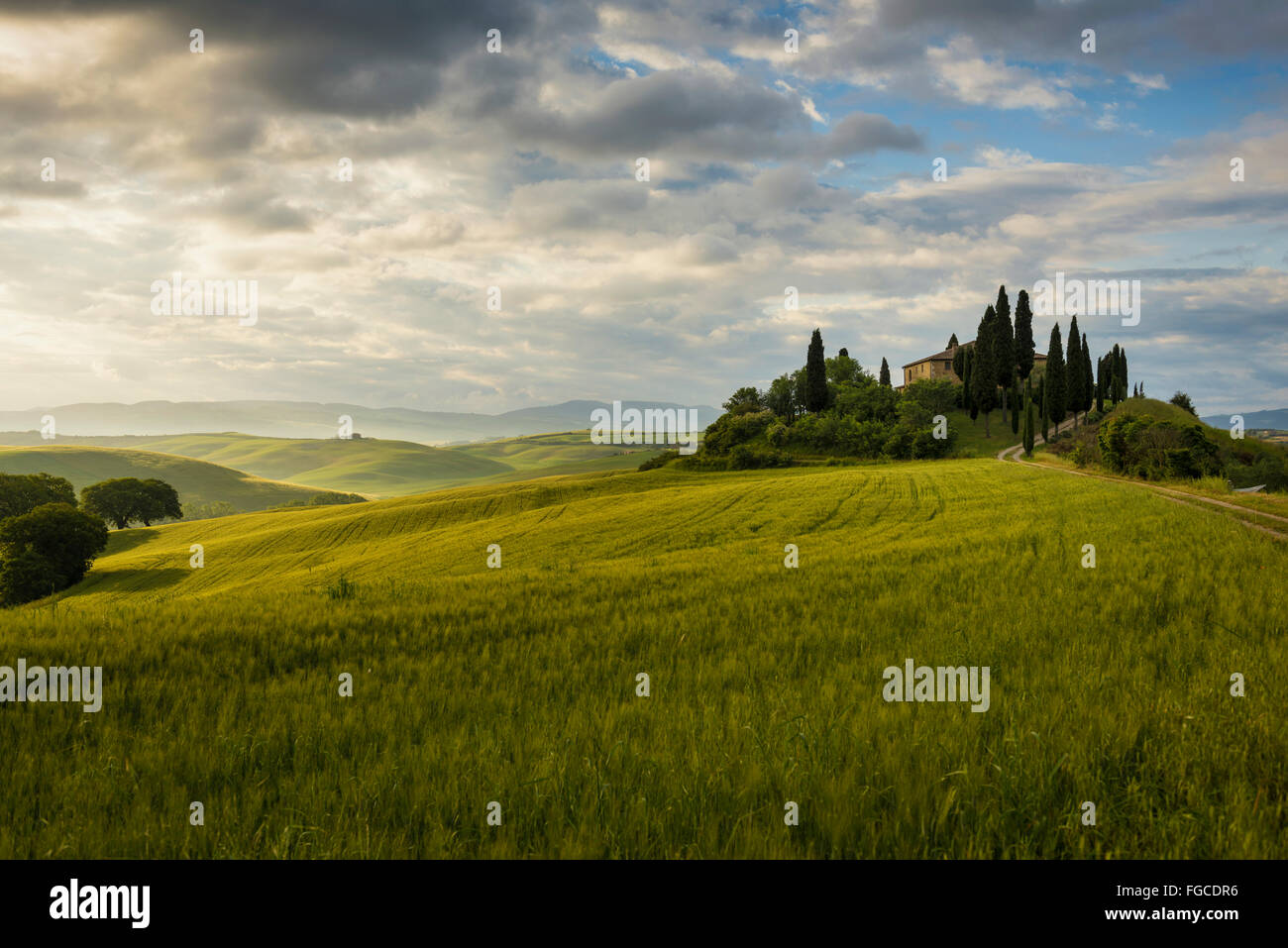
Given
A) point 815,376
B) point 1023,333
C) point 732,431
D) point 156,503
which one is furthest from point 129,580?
point 1023,333

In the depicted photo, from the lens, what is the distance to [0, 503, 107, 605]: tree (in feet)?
193

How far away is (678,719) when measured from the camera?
513 cm

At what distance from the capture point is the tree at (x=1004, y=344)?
9844 centimetres

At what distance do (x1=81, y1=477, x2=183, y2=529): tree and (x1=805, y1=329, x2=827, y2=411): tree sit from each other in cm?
12151

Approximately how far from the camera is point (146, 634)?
759cm

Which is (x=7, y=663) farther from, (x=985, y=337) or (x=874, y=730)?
(x=985, y=337)

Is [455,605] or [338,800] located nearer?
[338,800]

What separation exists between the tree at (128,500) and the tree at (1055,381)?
154531mm

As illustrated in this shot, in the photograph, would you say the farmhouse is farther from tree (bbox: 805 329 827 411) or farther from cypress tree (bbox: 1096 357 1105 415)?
tree (bbox: 805 329 827 411)

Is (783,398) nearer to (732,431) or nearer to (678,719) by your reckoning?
(732,431)

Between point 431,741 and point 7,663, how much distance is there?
571 centimetres

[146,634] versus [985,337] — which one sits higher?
[985,337]
